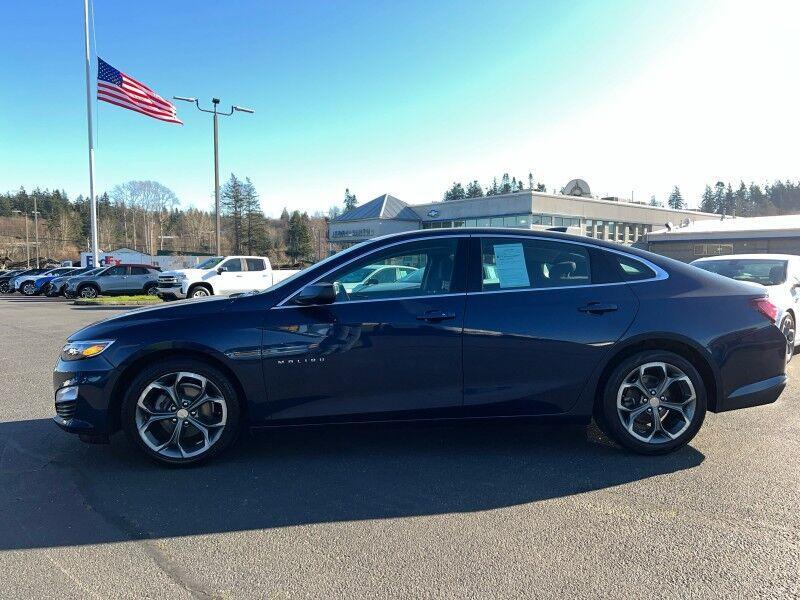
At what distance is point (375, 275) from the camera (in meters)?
4.01

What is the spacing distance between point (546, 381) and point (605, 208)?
46.1m

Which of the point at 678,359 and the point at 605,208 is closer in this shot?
the point at 678,359

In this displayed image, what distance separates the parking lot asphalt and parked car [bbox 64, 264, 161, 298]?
24.4 meters

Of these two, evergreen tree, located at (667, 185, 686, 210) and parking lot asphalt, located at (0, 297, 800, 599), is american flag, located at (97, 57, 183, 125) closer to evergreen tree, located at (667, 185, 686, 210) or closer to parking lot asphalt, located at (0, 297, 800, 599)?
parking lot asphalt, located at (0, 297, 800, 599)

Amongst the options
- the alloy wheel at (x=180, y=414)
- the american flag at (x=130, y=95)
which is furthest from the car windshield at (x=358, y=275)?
the american flag at (x=130, y=95)

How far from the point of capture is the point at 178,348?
3.73m

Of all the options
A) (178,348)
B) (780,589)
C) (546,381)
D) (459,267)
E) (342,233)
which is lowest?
(780,589)

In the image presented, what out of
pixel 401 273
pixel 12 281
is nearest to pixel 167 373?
pixel 401 273

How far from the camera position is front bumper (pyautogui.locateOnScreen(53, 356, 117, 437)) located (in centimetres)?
370

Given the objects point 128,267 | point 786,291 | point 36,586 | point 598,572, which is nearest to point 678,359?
point 598,572

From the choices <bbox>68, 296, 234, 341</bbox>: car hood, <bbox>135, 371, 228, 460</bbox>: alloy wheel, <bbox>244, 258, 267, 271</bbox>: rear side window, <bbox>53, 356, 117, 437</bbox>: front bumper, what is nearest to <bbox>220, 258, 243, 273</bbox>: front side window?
<bbox>244, 258, 267, 271</bbox>: rear side window

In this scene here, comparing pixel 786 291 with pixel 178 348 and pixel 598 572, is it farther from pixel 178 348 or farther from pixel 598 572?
pixel 178 348

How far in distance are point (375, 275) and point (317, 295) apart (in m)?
0.50

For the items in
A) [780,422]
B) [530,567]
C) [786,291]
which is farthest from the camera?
[786,291]
